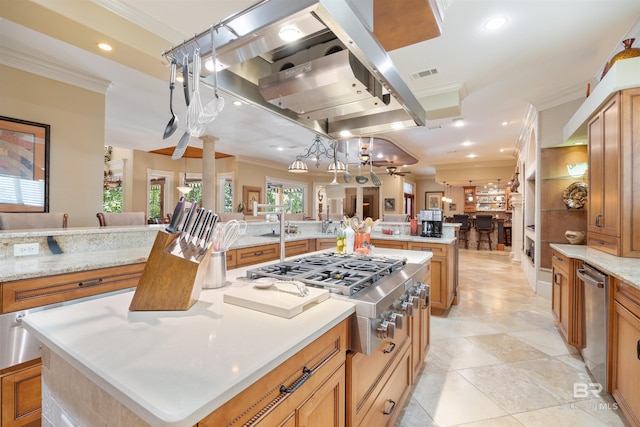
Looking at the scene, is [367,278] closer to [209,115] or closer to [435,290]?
[209,115]

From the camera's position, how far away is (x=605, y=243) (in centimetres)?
235

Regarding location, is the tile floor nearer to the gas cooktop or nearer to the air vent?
the gas cooktop

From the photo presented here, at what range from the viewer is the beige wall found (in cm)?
289

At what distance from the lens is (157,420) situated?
466 mm

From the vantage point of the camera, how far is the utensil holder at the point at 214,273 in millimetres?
1217

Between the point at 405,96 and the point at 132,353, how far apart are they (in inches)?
53.2

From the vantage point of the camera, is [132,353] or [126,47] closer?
[132,353]

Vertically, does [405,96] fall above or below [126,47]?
below

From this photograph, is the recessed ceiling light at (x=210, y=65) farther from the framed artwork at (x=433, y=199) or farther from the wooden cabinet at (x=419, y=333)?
the framed artwork at (x=433, y=199)

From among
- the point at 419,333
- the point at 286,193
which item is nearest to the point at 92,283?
the point at 419,333

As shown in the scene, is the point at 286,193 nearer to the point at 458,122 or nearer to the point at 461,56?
the point at 458,122

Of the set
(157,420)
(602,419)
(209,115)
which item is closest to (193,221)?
(209,115)

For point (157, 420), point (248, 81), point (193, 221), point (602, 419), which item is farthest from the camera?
point (602, 419)

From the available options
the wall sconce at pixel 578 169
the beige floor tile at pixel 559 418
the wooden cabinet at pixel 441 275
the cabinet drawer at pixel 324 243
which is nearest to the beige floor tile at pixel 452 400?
the beige floor tile at pixel 559 418
